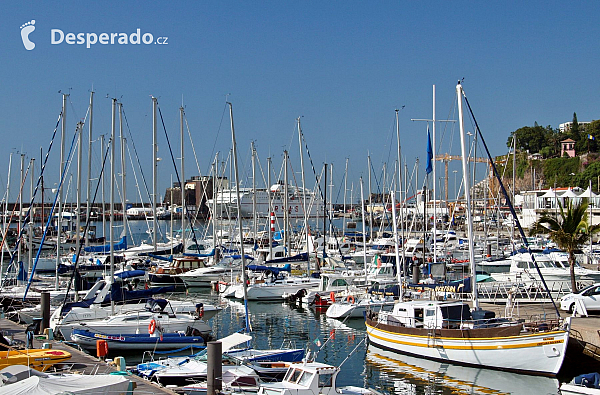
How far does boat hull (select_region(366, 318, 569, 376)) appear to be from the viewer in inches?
768

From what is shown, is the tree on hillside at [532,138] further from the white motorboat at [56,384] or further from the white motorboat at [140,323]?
the white motorboat at [56,384]

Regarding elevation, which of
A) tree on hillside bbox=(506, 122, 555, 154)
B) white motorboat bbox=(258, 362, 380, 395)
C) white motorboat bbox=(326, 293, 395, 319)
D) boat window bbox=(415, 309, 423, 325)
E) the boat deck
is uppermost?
tree on hillside bbox=(506, 122, 555, 154)

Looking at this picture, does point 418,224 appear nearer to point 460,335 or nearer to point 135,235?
point 135,235

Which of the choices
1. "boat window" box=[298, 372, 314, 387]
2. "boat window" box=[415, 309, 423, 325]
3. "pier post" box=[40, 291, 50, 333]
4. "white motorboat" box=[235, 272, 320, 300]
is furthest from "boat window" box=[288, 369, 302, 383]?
"white motorboat" box=[235, 272, 320, 300]

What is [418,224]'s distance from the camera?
88188 mm

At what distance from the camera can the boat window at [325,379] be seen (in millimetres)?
16188

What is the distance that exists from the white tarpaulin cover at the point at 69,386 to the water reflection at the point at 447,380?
355 inches

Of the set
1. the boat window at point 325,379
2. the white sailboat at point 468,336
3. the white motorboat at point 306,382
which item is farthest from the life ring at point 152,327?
the boat window at point 325,379

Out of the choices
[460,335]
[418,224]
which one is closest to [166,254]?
[460,335]

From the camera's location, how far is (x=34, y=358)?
60.4ft

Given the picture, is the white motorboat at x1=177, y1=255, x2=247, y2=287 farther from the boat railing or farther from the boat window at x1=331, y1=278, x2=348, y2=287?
the boat railing

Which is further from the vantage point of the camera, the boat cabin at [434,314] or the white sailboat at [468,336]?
the boat cabin at [434,314]

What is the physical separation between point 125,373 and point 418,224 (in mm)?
73470

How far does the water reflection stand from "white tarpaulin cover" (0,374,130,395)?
9019mm
